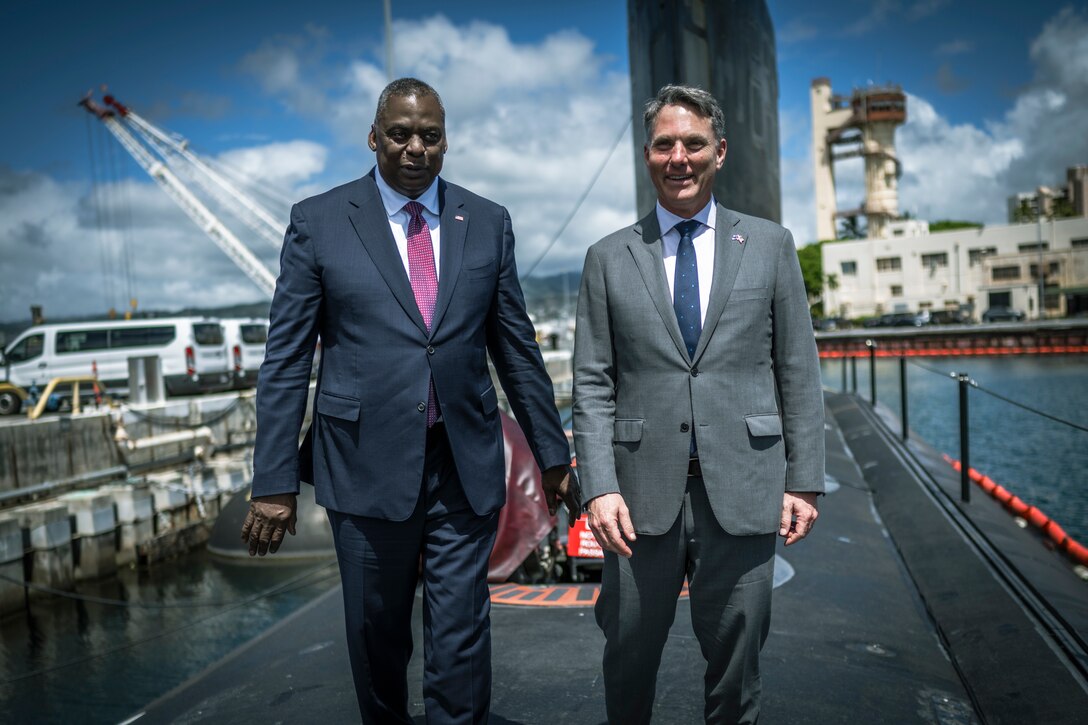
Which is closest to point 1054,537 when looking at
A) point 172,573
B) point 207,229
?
point 172,573

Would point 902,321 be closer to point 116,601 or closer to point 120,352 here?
point 120,352

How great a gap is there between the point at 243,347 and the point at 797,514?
2373 cm

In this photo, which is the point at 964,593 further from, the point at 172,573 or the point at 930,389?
the point at 930,389

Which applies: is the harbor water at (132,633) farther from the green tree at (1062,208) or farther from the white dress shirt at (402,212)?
the green tree at (1062,208)

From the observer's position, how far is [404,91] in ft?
7.06

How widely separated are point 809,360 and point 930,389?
1033 inches

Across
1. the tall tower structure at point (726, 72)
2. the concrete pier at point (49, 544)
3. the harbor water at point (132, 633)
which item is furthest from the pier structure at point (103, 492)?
the tall tower structure at point (726, 72)

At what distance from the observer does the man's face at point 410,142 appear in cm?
215

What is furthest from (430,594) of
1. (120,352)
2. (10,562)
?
(120,352)

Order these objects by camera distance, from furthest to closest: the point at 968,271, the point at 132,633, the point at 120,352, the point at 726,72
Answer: the point at 968,271, the point at 120,352, the point at 132,633, the point at 726,72

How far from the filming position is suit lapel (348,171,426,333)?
2.17 metres

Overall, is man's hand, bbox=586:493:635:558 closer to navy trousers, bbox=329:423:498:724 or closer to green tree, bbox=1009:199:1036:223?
navy trousers, bbox=329:423:498:724

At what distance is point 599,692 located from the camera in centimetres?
286

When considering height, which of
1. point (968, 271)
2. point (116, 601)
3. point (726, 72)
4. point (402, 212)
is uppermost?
point (968, 271)
